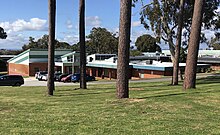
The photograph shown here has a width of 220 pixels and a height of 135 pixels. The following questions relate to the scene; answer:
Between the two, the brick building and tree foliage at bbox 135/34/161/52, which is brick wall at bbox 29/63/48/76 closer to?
the brick building

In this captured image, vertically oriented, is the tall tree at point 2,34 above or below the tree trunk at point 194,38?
above

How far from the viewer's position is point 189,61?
52.0 feet

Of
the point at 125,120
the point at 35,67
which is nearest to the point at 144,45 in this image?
the point at 35,67

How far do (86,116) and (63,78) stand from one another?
42.4m

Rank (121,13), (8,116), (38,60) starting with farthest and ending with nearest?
(38,60) → (121,13) → (8,116)

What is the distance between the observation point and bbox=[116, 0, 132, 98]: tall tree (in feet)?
41.9

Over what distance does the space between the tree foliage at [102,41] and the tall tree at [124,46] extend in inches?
3546

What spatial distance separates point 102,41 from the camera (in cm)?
10594

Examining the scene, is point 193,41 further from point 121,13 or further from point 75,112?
point 75,112

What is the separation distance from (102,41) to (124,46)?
306ft

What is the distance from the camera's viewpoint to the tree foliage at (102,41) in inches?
4070

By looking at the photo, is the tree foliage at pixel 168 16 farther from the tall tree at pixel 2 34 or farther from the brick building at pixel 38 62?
the tall tree at pixel 2 34

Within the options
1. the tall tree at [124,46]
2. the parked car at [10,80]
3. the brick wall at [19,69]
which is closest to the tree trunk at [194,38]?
the tall tree at [124,46]

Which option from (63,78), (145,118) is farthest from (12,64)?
(145,118)
